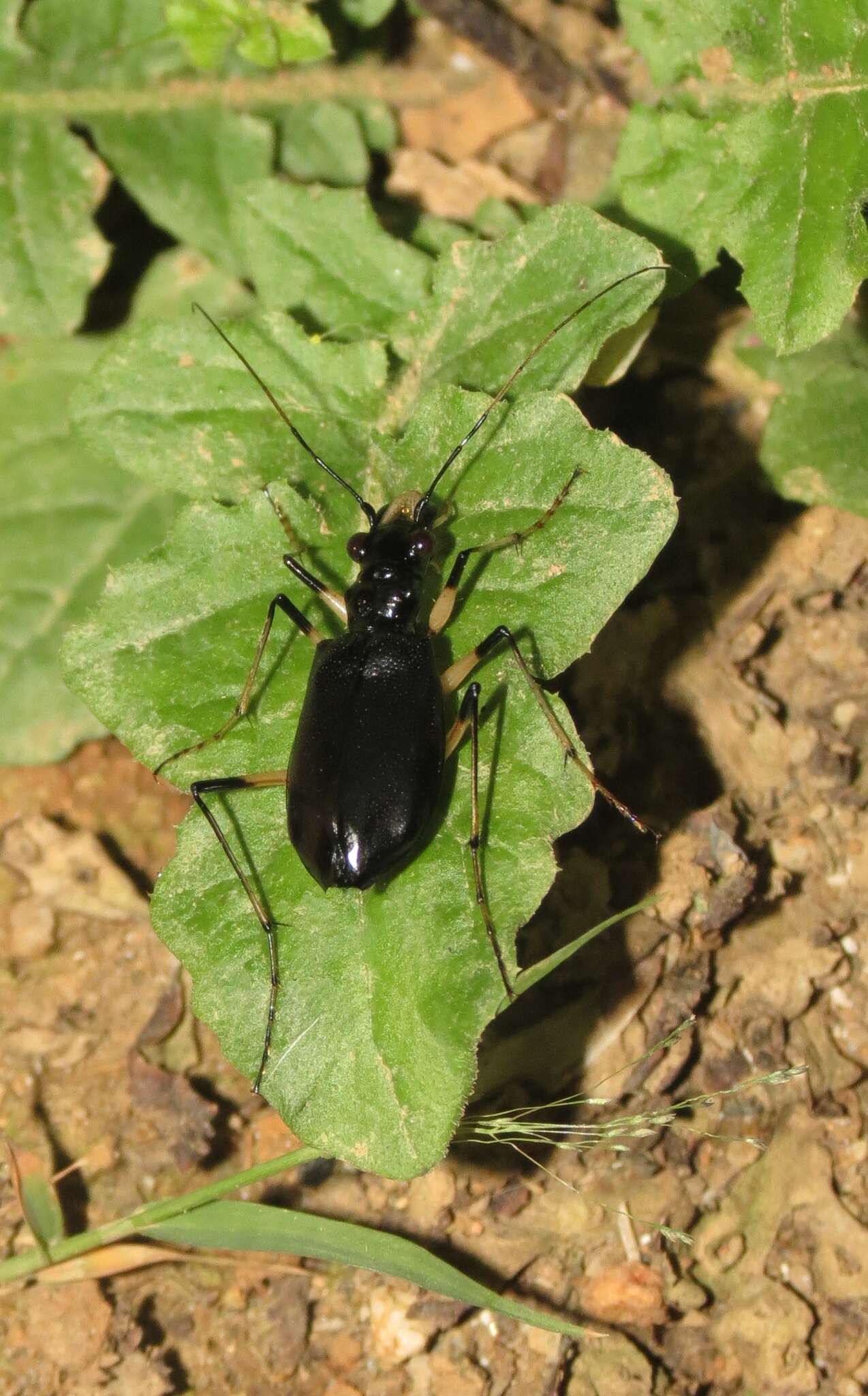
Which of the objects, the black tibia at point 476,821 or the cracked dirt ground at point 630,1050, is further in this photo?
the cracked dirt ground at point 630,1050

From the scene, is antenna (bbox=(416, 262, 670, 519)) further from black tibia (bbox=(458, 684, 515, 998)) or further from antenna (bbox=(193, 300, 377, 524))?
black tibia (bbox=(458, 684, 515, 998))

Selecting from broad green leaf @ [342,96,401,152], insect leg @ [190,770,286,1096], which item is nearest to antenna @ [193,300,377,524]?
insect leg @ [190,770,286,1096]

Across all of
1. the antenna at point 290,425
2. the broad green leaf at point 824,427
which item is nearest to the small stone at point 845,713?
the broad green leaf at point 824,427

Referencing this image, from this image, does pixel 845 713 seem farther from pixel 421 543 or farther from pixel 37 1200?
pixel 37 1200

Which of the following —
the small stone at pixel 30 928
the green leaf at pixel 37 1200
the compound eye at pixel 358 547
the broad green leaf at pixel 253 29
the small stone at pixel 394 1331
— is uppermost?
the broad green leaf at pixel 253 29

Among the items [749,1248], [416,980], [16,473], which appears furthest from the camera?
[16,473]

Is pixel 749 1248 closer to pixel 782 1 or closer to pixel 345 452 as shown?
pixel 345 452

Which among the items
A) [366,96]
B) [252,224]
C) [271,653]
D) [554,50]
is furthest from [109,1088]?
[554,50]

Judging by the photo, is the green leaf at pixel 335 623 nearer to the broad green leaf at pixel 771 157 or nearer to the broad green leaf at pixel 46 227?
the broad green leaf at pixel 771 157
